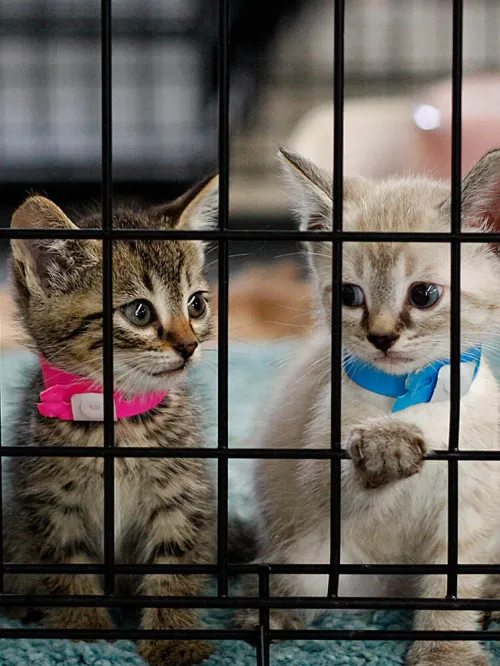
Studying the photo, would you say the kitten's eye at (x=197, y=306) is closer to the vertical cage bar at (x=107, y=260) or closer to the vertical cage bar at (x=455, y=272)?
the vertical cage bar at (x=107, y=260)

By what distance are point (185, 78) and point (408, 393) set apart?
213 cm

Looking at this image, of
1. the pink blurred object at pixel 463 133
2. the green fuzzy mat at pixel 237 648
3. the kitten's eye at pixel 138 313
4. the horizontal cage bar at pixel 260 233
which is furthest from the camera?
the pink blurred object at pixel 463 133

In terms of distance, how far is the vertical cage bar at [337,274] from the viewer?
0.85 metres

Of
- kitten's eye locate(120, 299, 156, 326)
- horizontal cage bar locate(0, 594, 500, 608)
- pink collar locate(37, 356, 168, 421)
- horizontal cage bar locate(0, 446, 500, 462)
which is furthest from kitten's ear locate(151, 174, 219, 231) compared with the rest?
horizontal cage bar locate(0, 594, 500, 608)

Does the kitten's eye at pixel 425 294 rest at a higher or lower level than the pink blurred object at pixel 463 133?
lower

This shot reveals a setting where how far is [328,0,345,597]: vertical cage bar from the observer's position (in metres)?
0.85

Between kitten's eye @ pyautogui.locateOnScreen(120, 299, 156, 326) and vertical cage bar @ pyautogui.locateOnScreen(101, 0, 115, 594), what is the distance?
0.18 meters

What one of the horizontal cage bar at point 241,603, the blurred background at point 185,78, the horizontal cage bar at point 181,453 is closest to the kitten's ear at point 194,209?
the horizontal cage bar at point 181,453

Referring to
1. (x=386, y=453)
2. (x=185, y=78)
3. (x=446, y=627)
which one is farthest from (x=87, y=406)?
(x=185, y=78)

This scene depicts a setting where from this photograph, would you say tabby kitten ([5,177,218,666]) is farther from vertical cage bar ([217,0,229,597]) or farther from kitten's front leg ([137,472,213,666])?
vertical cage bar ([217,0,229,597])

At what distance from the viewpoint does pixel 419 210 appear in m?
1.09

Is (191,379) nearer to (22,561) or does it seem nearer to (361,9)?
(22,561)

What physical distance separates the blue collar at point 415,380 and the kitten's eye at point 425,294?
0.22 ft

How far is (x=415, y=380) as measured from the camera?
1.04 metres
